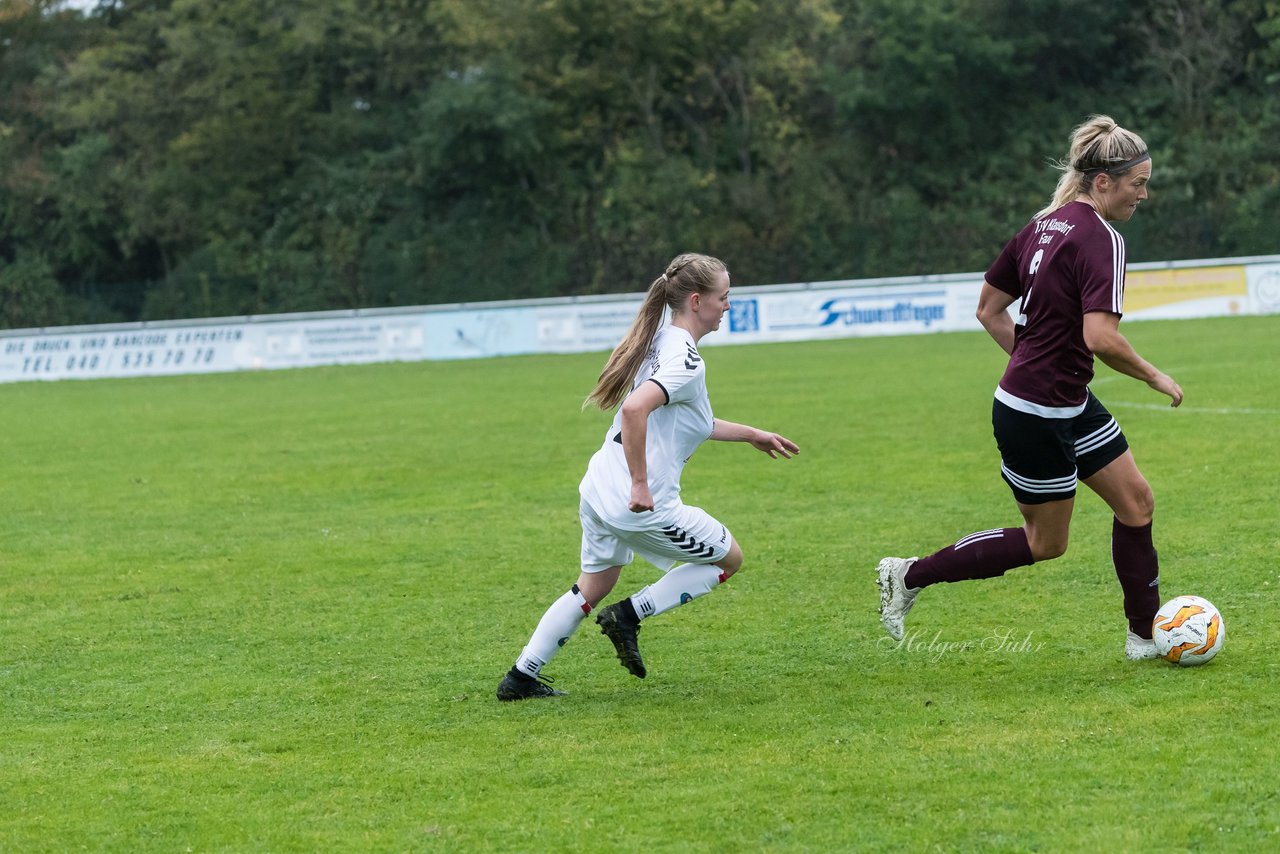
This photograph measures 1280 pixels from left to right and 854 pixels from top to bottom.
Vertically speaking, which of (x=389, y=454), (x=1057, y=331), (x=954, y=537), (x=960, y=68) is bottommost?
(x=960, y=68)

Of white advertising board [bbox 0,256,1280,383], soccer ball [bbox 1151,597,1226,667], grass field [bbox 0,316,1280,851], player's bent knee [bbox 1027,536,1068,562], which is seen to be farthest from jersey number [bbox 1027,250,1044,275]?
white advertising board [bbox 0,256,1280,383]

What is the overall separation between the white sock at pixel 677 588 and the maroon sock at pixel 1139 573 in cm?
151

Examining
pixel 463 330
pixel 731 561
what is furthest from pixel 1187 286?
pixel 731 561

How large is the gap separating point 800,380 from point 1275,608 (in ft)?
43.9

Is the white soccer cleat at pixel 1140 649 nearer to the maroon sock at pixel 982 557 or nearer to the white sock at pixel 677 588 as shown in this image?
the maroon sock at pixel 982 557

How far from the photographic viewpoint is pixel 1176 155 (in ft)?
125

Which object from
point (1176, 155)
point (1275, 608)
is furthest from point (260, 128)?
point (1275, 608)

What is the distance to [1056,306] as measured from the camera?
17.1 ft

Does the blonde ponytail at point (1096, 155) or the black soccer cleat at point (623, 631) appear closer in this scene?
the blonde ponytail at point (1096, 155)

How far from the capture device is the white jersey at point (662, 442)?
5215mm

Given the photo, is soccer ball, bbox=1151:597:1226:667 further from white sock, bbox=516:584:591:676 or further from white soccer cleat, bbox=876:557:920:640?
white sock, bbox=516:584:591:676

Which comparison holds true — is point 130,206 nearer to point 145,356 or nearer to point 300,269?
point 300,269

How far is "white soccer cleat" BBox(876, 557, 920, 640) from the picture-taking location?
5.84 meters

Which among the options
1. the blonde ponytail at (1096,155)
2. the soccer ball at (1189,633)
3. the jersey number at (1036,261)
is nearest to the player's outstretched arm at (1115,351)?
the jersey number at (1036,261)
